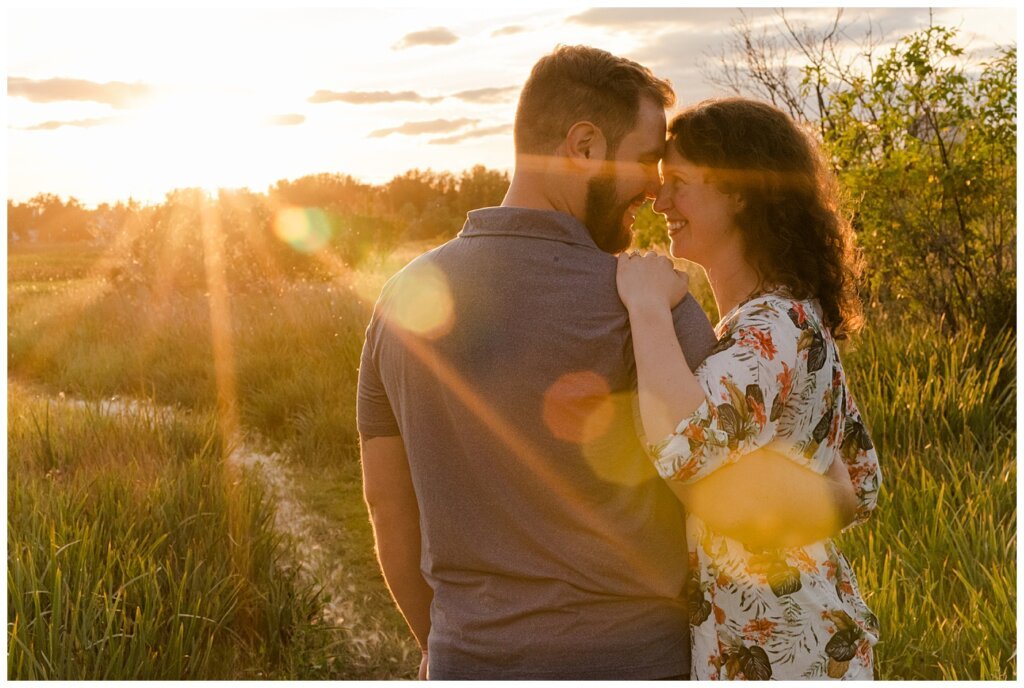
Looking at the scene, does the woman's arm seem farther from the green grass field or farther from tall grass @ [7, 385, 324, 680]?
tall grass @ [7, 385, 324, 680]

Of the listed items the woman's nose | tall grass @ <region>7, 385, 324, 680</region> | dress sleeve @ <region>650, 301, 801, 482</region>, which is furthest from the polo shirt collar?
tall grass @ <region>7, 385, 324, 680</region>

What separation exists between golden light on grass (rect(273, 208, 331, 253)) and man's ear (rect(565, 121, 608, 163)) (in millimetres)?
18258

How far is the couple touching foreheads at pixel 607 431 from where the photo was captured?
182 cm

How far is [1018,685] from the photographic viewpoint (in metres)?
3.22

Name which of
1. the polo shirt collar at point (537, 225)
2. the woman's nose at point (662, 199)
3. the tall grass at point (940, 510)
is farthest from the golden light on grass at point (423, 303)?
the tall grass at point (940, 510)

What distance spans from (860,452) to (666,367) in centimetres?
78

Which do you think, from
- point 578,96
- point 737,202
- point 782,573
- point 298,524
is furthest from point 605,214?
point 298,524

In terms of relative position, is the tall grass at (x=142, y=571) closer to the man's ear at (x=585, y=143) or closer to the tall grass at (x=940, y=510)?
the man's ear at (x=585, y=143)

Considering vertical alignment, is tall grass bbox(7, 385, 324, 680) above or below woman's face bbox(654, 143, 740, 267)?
→ below

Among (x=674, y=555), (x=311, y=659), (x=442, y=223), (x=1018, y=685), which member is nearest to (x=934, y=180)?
(x=1018, y=685)

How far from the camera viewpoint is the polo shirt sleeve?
218 cm

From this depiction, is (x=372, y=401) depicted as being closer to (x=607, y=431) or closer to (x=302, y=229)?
(x=607, y=431)

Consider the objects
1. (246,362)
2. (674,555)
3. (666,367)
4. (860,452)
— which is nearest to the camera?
(666,367)

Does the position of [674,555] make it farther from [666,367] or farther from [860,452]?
[860,452]
